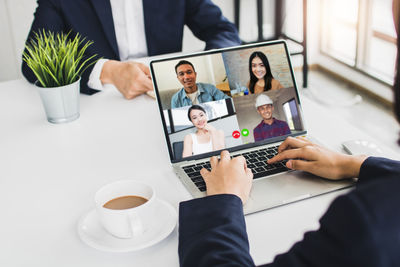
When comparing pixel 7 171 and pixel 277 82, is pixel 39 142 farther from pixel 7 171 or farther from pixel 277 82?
pixel 277 82

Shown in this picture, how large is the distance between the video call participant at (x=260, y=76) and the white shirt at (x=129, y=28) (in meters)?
0.90

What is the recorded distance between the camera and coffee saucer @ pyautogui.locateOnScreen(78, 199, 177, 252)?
764 mm

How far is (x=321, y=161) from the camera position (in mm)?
926

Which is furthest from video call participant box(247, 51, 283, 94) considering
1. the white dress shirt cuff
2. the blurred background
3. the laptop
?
the blurred background

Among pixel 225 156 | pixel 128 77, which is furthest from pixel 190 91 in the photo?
pixel 128 77

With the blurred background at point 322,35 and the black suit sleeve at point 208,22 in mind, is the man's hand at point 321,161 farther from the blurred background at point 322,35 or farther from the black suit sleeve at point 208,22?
the blurred background at point 322,35

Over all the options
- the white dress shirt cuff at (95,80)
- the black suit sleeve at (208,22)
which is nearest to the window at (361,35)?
the black suit sleeve at (208,22)

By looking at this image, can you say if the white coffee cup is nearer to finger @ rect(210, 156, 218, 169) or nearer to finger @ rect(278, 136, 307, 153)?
finger @ rect(210, 156, 218, 169)

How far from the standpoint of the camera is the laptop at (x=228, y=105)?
1.03m

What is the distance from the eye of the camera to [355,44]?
142 inches

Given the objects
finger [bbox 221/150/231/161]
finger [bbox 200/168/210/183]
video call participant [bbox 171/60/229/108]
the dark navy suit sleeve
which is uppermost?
video call participant [bbox 171/60/229/108]

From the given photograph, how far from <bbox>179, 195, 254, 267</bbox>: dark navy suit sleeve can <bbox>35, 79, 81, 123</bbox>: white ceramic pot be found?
598mm

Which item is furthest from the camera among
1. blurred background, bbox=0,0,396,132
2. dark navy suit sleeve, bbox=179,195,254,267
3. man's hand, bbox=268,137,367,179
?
blurred background, bbox=0,0,396,132

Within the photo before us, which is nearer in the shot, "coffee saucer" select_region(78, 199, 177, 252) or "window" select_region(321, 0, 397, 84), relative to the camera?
"coffee saucer" select_region(78, 199, 177, 252)
